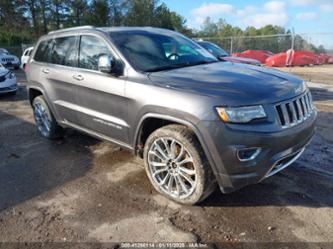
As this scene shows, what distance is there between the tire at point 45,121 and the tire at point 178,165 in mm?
2509

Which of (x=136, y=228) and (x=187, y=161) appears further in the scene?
(x=187, y=161)

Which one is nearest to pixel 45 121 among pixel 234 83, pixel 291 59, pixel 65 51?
pixel 65 51

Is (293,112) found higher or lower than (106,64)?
lower

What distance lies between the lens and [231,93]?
2879mm

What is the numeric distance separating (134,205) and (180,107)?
125 cm

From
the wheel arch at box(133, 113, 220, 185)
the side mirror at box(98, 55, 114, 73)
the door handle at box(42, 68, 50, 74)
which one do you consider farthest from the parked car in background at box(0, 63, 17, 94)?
the wheel arch at box(133, 113, 220, 185)

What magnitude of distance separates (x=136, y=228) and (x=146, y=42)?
2379mm

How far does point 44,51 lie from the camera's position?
5.29 m

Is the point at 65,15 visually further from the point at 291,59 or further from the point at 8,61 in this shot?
the point at 291,59

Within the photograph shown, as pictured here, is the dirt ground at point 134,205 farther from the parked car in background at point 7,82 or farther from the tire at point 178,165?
the parked car in background at point 7,82

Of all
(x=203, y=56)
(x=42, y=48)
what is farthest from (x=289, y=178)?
(x=42, y=48)

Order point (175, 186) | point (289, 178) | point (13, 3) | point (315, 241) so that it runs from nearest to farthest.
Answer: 1. point (315, 241)
2. point (175, 186)
3. point (289, 178)
4. point (13, 3)

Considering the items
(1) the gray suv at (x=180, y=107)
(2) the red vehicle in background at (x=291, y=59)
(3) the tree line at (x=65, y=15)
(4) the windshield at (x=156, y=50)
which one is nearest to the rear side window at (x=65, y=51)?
(1) the gray suv at (x=180, y=107)

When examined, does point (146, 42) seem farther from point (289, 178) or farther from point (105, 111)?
point (289, 178)
